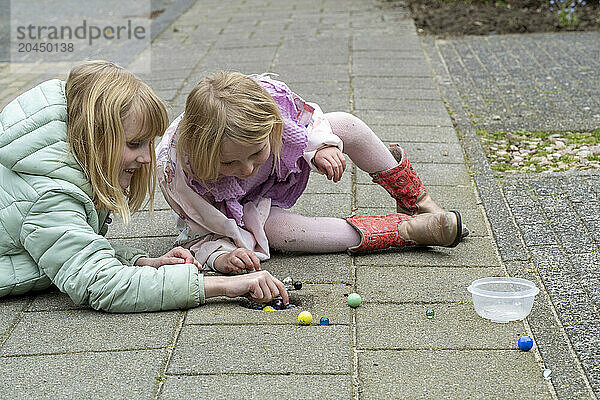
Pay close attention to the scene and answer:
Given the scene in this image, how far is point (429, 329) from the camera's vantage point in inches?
101

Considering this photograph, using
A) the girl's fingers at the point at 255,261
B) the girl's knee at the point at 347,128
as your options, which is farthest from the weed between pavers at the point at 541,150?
the girl's fingers at the point at 255,261

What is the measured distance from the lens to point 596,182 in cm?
393

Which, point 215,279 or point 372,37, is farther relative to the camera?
point 372,37

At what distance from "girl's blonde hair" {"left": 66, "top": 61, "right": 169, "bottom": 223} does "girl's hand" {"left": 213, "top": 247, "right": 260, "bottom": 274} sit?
46cm

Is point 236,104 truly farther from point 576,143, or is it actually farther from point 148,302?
point 576,143

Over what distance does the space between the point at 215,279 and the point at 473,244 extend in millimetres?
1157

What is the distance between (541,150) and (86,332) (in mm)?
2953

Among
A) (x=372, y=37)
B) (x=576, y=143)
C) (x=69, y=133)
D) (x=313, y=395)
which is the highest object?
(x=69, y=133)

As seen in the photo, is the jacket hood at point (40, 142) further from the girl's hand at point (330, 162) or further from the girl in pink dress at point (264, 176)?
the girl's hand at point (330, 162)

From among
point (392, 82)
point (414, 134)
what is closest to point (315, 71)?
point (392, 82)

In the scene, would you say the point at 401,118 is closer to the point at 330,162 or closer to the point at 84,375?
the point at 330,162

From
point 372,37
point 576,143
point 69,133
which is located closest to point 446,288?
point 69,133

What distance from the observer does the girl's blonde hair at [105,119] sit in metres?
2.68

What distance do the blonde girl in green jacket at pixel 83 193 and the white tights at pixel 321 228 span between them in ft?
1.72
